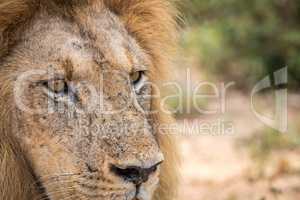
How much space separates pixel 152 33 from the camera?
172 inches

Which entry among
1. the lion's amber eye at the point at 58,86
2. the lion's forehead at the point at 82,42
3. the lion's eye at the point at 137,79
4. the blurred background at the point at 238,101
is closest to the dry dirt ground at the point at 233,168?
the blurred background at the point at 238,101

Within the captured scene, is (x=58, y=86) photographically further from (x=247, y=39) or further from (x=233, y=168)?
(x=247, y=39)

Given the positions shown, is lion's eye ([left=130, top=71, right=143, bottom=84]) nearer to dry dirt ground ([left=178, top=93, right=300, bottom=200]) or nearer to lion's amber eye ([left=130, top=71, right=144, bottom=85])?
lion's amber eye ([left=130, top=71, right=144, bottom=85])

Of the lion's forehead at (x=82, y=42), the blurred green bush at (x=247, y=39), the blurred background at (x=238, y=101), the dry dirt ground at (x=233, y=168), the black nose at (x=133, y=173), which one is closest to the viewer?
the black nose at (x=133, y=173)

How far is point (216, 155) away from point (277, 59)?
2544mm

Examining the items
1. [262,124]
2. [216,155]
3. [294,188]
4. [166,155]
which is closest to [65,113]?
[166,155]

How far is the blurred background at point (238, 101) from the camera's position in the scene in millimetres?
6719

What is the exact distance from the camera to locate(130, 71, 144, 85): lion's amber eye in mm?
4043

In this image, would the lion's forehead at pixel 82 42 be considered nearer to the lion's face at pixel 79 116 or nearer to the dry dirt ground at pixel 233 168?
the lion's face at pixel 79 116

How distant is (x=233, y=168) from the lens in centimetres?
725

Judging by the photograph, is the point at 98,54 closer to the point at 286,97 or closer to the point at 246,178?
the point at 246,178

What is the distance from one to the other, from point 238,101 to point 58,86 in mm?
5921

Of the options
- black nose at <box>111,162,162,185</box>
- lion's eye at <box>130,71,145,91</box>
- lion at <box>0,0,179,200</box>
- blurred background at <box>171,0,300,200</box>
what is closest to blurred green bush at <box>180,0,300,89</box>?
blurred background at <box>171,0,300,200</box>

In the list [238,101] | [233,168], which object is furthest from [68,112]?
[238,101]
